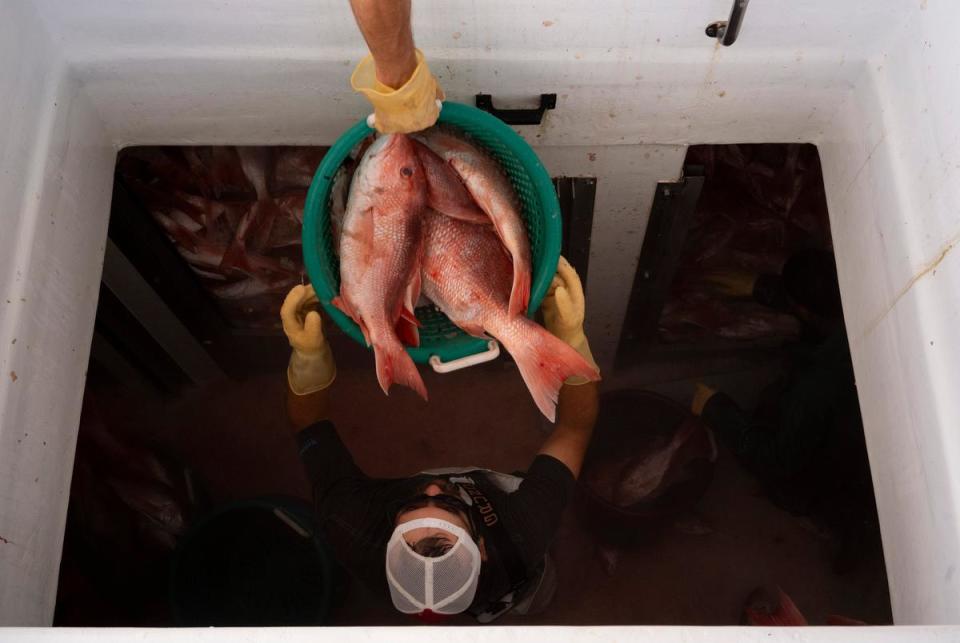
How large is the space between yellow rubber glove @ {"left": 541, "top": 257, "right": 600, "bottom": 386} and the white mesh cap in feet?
1.85

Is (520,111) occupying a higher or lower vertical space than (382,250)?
higher

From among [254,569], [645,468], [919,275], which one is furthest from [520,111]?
[254,569]

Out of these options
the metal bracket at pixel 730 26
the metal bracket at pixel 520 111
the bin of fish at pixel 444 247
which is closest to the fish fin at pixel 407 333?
the bin of fish at pixel 444 247

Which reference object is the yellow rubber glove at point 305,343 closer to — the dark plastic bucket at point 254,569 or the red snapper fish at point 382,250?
the red snapper fish at point 382,250

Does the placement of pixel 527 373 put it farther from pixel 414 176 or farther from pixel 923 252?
pixel 923 252

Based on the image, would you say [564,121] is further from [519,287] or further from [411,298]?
[411,298]

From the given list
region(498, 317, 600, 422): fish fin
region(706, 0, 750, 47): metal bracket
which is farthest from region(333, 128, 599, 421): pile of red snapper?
region(706, 0, 750, 47): metal bracket

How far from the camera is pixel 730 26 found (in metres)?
1.51

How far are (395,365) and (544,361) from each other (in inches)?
13.8

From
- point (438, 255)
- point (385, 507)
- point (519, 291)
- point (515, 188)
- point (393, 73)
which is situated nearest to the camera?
point (393, 73)

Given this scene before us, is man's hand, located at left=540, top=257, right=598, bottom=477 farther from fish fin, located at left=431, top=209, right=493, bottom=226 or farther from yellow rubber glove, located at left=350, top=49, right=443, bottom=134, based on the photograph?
yellow rubber glove, located at left=350, top=49, right=443, bottom=134

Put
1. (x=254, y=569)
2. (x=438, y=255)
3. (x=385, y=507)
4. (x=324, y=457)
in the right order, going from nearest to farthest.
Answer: (x=438, y=255), (x=385, y=507), (x=324, y=457), (x=254, y=569)

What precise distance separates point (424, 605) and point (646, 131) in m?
1.37

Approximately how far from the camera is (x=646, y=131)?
1870 mm
